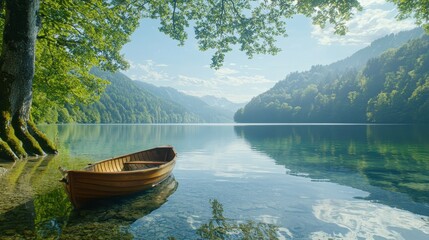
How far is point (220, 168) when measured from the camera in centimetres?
2584

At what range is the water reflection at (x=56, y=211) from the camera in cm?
982

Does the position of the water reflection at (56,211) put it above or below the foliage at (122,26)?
below

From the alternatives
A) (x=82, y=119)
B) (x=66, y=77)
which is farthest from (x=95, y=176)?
(x=82, y=119)

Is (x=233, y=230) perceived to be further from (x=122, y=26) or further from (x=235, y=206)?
(x=122, y=26)

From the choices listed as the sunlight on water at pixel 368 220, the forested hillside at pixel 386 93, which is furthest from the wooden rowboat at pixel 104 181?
the forested hillside at pixel 386 93

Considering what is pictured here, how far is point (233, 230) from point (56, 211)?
277 inches

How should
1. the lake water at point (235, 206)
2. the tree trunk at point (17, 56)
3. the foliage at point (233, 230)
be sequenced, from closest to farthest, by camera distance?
1. the foliage at point (233, 230)
2. the lake water at point (235, 206)
3. the tree trunk at point (17, 56)

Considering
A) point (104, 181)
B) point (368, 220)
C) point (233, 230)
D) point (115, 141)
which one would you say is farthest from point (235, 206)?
point (115, 141)

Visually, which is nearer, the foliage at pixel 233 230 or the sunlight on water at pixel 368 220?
the foliage at pixel 233 230

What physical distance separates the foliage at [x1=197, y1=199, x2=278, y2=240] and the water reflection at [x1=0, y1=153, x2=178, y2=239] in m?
2.66

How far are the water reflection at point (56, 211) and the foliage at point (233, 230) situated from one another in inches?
105

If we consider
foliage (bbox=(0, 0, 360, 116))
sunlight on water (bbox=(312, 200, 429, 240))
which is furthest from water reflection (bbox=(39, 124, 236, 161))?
sunlight on water (bbox=(312, 200, 429, 240))

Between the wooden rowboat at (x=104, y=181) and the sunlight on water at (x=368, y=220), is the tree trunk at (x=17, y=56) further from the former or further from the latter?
the sunlight on water at (x=368, y=220)

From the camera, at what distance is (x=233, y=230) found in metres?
10.7
